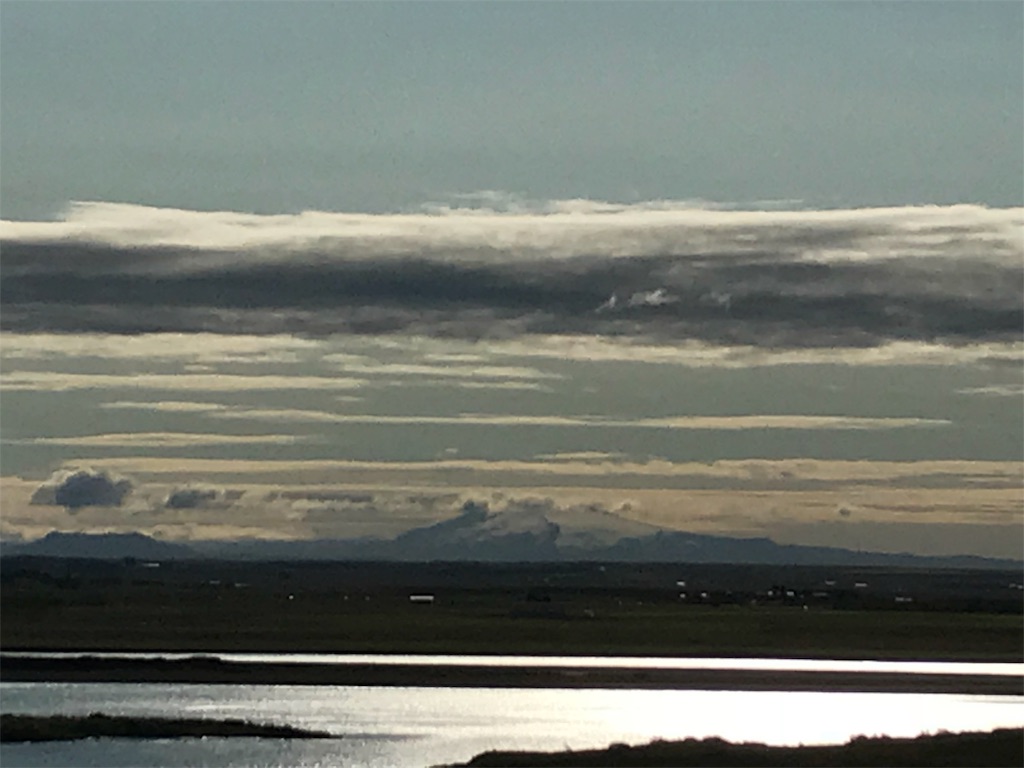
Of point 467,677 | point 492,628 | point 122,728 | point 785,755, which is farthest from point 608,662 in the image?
point 785,755

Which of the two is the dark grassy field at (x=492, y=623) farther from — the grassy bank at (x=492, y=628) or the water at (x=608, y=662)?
the water at (x=608, y=662)

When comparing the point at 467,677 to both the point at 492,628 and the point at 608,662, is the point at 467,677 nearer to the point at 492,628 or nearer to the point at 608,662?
the point at 608,662

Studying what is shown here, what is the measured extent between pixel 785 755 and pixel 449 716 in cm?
2120

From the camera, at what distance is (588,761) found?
5059 cm

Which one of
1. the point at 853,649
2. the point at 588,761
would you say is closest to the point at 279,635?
the point at 853,649

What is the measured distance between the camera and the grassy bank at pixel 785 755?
165 feet

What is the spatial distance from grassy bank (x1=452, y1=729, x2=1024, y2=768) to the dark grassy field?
50.0m

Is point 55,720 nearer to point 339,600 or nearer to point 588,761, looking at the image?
point 588,761

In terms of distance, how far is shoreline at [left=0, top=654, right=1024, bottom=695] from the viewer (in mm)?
81875

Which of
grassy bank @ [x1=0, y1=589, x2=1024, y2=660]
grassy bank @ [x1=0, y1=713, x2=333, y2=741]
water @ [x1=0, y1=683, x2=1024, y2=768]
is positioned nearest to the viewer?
water @ [x1=0, y1=683, x2=1024, y2=768]

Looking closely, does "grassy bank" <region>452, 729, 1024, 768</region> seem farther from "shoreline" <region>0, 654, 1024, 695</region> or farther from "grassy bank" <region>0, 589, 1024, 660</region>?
"grassy bank" <region>0, 589, 1024, 660</region>

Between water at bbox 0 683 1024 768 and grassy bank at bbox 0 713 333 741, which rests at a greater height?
grassy bank at bbox 0 713 333 741

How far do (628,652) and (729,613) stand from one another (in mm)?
30068

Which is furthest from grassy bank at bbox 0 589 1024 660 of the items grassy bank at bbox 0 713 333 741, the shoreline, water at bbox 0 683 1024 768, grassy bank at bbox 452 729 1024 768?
grassy bank at bbox 452 729 1024 768
